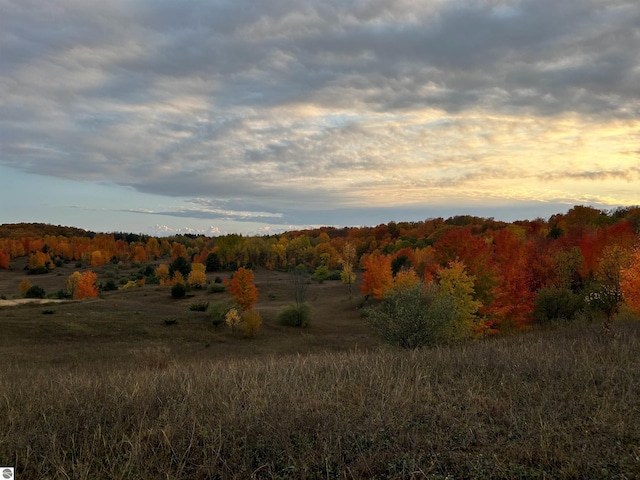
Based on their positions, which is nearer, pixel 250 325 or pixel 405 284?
pixel 405 284

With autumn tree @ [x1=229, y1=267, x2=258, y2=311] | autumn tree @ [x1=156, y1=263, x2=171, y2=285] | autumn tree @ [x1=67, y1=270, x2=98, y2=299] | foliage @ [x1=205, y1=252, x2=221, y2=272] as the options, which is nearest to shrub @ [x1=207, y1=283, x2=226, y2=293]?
autumn tree @ [x1=67, y1=270, x2=98, y2=299]

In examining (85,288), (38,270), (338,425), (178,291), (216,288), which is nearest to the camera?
(338,425)

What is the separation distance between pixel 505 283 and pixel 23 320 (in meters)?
50.7

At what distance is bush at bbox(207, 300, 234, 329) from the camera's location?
170ft

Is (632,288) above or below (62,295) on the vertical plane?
above

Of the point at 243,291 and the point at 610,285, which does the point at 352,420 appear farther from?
the point at 243,291

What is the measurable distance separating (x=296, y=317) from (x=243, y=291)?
8.20m

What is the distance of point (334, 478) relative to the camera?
4.33m

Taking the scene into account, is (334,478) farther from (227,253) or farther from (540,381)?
(227,253)

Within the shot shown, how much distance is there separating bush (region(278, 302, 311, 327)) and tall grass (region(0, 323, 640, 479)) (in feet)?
162

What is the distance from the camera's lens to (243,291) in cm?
5616

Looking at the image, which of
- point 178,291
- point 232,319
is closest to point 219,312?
point 232,319

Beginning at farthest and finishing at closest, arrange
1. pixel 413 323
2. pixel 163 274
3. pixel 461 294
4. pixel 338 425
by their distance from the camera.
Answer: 1. pixel 163 274
2. pixel 461 294
3. pixel 413 323
4. pixel 338 425

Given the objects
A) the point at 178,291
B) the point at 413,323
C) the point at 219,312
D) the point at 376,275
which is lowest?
the point at 178,291
